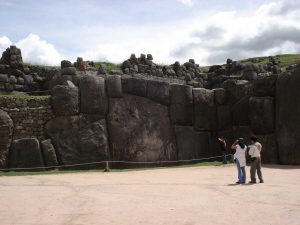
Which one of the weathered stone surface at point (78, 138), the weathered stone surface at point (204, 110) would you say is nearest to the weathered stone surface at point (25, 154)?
the weathered stone surface at point (78, 138)

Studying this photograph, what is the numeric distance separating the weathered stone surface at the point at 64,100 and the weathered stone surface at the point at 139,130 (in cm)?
164

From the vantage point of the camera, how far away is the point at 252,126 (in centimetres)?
1934

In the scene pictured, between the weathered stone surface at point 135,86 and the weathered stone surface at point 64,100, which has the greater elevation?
the weathered stone surface at point 135,86

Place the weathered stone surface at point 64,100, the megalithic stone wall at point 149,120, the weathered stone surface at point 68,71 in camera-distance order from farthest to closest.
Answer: the weathered stone surface at point 68,71 → the weathered stone surface at point 64,100 → the megalithic stone wall at point 149,120

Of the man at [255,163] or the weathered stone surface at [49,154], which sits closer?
the man at [255,163]

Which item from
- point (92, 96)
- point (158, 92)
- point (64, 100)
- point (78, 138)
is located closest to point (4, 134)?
point (64, 100)

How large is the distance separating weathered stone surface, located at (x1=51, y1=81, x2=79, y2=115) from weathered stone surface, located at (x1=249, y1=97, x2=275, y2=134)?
7495 millimetres

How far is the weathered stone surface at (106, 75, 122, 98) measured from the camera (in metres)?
19.4

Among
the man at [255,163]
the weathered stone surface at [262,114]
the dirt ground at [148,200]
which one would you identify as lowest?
the dirt ground at [148,200]

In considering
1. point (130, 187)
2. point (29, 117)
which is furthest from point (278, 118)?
point (29, 117)

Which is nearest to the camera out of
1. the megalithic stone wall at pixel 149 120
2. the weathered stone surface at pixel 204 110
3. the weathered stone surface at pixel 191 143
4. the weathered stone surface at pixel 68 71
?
the megalithic stone wall at pixel 149 120

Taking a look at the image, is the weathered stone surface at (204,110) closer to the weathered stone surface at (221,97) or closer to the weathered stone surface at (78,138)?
the weathered stone surface at (221,97)

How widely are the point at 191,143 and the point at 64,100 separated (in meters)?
6.22

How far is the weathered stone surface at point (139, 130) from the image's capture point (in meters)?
19.1
